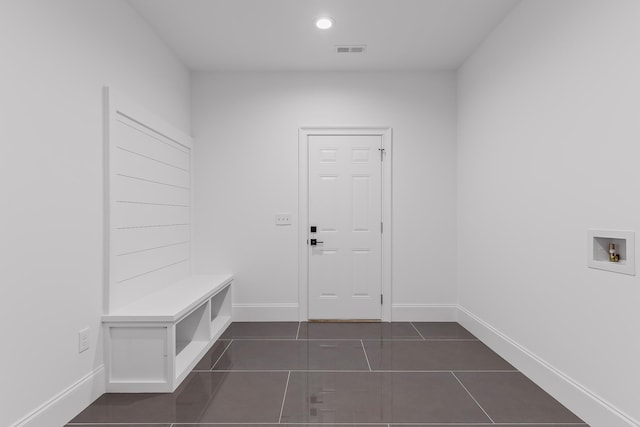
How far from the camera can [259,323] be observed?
4.06 m

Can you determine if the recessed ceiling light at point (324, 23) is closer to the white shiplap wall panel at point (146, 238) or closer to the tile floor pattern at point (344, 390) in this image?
the white shiplap wall panel at point (146, 238)

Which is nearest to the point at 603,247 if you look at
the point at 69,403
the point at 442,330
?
the point at 442,330

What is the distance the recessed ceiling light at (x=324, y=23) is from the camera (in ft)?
10.1

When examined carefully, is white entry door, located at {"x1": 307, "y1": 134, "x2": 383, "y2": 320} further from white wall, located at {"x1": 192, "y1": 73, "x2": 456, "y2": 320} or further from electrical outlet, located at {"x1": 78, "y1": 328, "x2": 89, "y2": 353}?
electrical outlet, located at {"x1": 78, "y1": 328, "x2": 89, "y2": 353}

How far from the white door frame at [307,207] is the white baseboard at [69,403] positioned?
6.82 ft

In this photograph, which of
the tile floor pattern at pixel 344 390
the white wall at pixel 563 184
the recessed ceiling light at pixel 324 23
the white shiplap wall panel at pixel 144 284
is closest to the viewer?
the white wall at pixel 563 184

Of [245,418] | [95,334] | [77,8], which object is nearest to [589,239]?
[245,418]

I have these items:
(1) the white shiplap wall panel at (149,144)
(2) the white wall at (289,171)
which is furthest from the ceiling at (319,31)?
(1) the white shiplap wall panel at (149,144)

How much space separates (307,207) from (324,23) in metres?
1.78

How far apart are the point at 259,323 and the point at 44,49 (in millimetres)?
2985

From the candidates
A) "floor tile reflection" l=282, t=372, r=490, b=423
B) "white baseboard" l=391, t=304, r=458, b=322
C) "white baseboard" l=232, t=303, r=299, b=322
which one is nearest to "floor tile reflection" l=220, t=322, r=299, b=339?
"white baseboard" l=232, t=303, r=299, b=322

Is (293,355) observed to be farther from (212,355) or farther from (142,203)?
(142,203)

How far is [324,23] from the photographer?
3.12 meters

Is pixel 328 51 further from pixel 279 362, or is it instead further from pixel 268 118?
pixel 279 362
